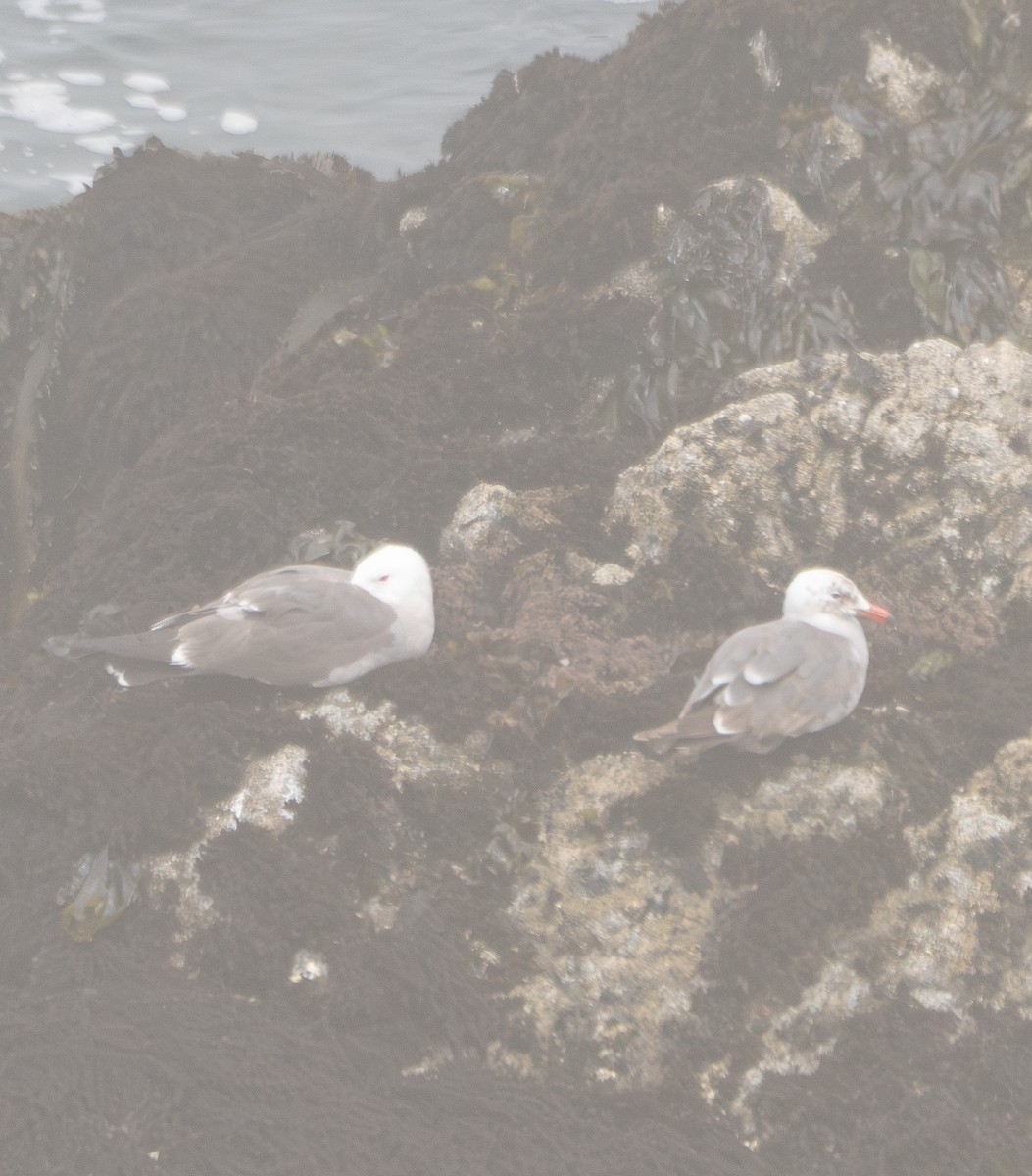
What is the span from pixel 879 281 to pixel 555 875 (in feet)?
8.61

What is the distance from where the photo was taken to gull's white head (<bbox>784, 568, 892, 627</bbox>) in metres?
3.76

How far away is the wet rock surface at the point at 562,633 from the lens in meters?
3.01

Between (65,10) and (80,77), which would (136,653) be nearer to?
(80,77)

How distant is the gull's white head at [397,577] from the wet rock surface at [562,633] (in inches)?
7.4

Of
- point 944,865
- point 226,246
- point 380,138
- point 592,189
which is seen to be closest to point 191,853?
point 944,865

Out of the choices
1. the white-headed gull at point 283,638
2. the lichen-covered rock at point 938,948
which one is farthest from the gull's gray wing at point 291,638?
the lichen-covered rock at point 938,948

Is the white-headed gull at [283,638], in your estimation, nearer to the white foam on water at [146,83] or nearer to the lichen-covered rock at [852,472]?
the lichen-covered rock at [852,472]

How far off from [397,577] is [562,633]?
1.87 ft

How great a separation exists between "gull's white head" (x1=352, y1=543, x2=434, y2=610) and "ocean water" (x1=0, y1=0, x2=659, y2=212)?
5.79m

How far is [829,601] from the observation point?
3.76 metres

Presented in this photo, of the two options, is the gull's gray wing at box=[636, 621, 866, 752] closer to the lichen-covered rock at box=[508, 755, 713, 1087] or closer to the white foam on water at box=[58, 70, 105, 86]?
the lichen-covered rock at box=[508, 755, 713, 1087]

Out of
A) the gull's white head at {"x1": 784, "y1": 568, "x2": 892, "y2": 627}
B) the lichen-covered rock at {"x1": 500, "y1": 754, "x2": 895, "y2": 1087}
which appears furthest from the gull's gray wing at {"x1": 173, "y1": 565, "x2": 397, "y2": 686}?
the gull's white head at {"x1": 784, "y1": 568, "x2": 892, "y2": 627}

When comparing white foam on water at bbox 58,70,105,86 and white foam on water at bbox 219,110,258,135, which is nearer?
white foam on water at bbox 219,110,258,135

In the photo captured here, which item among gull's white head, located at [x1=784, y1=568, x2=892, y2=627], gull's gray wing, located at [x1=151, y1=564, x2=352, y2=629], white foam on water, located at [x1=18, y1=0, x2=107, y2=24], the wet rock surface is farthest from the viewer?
white foam on water, located at [x1=18, y1=0, x2=107, y2=24]
